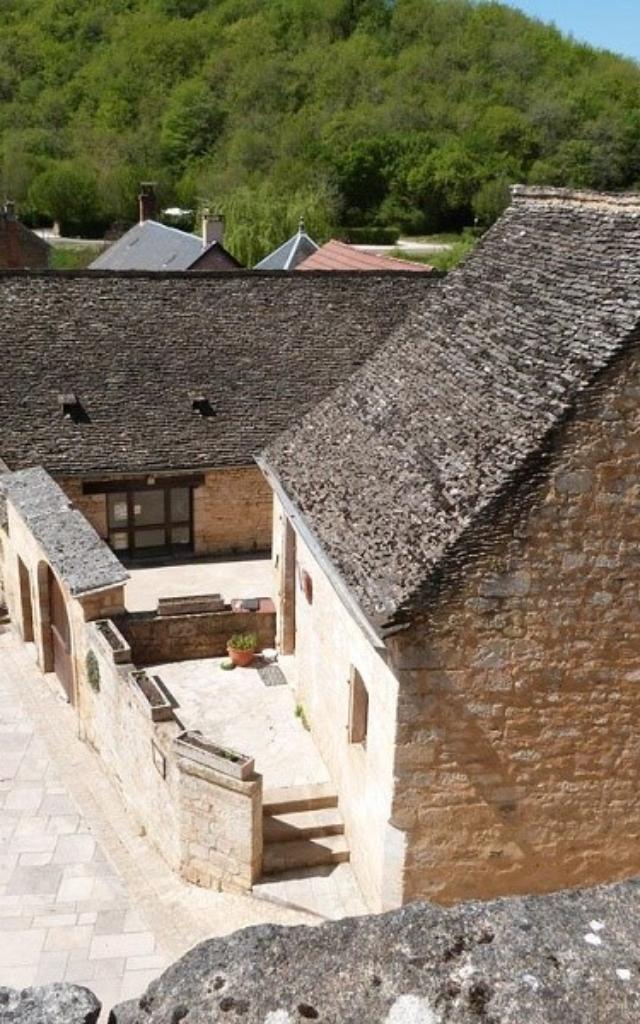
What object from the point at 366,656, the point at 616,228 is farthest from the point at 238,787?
the point at 616,228

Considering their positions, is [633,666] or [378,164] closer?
[633,666]

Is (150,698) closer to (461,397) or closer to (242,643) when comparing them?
(242,643)

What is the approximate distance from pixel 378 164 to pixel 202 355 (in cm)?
6839

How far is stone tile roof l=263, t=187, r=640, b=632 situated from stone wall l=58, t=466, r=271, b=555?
602 cm

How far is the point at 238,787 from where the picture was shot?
10102 mm

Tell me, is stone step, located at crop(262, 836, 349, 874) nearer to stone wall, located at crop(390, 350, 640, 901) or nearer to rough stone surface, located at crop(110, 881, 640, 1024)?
stone wall, located at crop(390, 350, 640, 901)

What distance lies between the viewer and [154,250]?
122ft

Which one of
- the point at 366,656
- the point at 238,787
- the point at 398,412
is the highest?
the point at 398,412

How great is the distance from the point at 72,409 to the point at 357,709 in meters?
10.8

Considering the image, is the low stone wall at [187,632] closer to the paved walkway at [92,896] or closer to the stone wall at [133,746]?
the stone wall at [133,746]

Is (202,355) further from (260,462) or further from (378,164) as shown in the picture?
(378,164)

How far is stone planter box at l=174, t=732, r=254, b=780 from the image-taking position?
33.0 ft

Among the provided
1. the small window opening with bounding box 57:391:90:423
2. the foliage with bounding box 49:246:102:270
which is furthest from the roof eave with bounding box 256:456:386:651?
the foliage with bounding box 49:246:102:270

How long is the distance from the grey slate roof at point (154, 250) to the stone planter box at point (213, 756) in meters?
24.8
